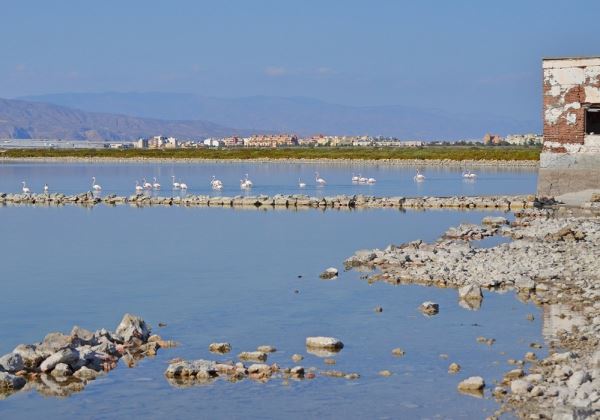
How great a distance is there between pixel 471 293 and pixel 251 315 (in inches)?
125

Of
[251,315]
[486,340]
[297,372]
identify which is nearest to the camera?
[297,372]

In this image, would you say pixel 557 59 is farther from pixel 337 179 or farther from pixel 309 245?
pixel 337 179

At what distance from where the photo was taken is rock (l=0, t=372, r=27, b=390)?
10219mm

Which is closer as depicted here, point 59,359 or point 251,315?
point 59,359

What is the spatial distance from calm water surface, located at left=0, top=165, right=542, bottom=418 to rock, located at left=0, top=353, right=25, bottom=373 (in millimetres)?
582

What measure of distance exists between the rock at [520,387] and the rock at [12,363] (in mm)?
4987

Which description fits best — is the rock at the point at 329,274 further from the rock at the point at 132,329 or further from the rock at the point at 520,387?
the rock at the point at 520,387

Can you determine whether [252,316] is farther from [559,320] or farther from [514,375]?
[514,375]

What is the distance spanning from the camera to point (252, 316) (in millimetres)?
13859

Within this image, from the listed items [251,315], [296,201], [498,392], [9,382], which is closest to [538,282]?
[251,315]

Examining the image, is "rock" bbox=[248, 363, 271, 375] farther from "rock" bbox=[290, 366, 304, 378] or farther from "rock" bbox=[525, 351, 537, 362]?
"rock" bbox=[525, 351, 537, 362]

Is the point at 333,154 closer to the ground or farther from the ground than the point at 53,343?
farther from the ground

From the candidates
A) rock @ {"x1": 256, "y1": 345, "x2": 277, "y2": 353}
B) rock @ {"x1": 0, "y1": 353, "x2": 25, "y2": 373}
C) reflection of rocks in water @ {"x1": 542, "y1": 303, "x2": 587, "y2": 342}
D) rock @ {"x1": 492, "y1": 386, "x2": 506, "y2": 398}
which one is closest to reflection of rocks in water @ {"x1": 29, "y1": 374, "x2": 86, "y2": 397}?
rock @ {"x1": 0, "y1": 353, "x2": 25, "y2": 373}

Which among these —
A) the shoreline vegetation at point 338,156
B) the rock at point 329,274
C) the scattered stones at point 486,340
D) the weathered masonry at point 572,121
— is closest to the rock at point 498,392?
the scattered stones at point 486,340
